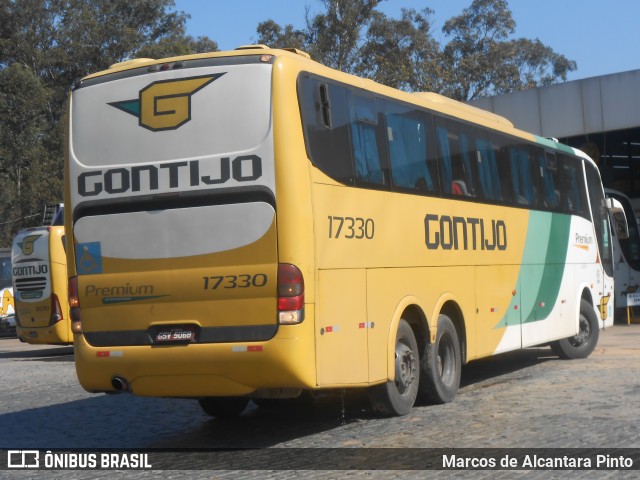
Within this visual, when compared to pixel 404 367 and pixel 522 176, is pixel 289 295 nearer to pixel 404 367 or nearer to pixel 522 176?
pixel 404 367

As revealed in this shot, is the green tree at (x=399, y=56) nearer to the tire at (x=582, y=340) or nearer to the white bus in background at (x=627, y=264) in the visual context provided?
the white bus in background at (x=627, y=264)

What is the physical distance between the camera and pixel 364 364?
31.6ft

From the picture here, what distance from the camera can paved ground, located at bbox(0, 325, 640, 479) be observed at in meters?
8.89

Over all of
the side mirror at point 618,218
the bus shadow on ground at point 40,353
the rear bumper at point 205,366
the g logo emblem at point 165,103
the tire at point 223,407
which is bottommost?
the bus shadow on ground at point 40,353

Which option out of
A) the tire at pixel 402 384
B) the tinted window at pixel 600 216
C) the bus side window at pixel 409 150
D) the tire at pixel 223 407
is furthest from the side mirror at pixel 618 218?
the tire at pixel 223 407

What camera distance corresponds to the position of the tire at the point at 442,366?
11.2m

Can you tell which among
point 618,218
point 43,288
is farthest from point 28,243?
point 618,218

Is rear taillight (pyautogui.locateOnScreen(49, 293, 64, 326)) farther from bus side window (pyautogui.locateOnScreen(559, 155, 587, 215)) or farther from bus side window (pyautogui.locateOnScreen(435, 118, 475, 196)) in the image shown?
bus side window (pyautogui.locateOnScreen(435, 118, 475, 196))

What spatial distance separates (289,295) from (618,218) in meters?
11.7

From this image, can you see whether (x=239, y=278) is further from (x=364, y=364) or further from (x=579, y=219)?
(x=579, y=219)

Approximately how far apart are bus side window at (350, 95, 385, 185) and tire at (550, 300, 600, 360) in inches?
278

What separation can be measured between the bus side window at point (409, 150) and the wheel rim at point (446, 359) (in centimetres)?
174

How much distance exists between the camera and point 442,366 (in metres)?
Result: 11.8

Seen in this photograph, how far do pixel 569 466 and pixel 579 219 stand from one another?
934 cm
